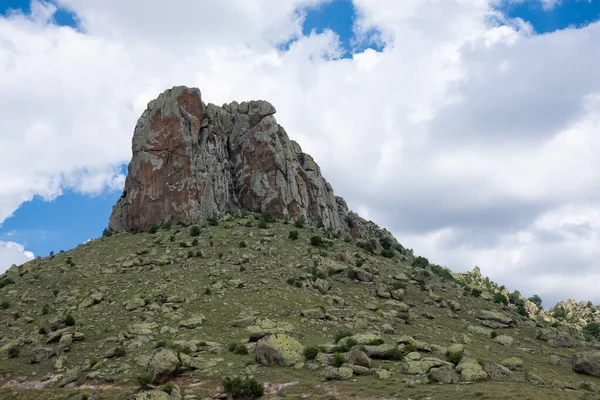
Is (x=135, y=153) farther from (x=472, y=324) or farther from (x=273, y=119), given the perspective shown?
(x=472, y=324)

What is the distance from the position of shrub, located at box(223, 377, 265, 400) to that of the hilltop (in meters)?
0.12

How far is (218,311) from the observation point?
42.9 meters

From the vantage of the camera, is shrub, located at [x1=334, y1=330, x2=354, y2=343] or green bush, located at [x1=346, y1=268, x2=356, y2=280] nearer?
shrub, located at [x1=334, y1=330, x2=354, y2=343]

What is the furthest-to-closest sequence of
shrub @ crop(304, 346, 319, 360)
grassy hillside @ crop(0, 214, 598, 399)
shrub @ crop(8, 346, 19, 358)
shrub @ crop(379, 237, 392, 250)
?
1. shrub @ crop(379, 237, 392, 250)
2. shrub @ crop(8, 346, 19, 358)
3. shrub @ crop(304, 346, 319, 360)
4. grassy hillside @ crop(0, 214, 598, 399)

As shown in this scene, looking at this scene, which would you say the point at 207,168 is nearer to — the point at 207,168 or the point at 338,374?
the point at 207,168

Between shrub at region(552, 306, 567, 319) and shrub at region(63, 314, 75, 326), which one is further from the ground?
shrub at region(552, 306, 567, 319)

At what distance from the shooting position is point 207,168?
78.9 m

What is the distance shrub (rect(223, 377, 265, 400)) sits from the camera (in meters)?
26.9

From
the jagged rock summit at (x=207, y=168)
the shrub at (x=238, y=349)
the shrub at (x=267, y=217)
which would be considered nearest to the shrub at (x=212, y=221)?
the jagged rock summit at (x=207, y=168)

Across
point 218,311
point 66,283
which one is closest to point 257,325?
point 218,311

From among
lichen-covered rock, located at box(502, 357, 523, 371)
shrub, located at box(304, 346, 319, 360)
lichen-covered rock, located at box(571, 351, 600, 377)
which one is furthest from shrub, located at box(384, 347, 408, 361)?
lichen-covered rock, located at box(571, 351, 600, 377)

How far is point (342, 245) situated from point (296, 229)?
26.2 ft

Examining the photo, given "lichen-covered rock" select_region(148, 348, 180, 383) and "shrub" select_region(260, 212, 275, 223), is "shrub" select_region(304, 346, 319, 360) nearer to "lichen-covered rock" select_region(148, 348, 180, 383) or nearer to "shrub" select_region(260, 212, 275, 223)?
"lichen-covered rock" select_region(148, 348, 180, 383)

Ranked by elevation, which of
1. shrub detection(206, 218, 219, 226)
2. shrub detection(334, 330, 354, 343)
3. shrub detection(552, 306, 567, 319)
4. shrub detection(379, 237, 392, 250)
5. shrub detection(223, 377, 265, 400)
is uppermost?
shrub detection(379, 237, 392, 250)
